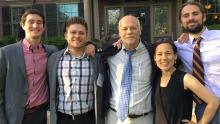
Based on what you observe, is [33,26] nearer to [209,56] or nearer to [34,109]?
[34,109]

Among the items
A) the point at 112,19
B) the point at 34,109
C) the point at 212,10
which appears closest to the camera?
the point at 34,109

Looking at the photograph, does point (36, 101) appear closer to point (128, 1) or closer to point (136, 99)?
point (136, 99)

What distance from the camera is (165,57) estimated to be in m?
3.88

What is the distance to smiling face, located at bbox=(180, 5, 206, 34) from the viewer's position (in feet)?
13.3

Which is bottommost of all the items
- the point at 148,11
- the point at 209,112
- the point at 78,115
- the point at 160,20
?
the point at 78,115

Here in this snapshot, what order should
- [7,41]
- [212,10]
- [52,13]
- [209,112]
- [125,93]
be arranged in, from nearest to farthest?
[209,112] < [125,93] < [7,41] < [212,10] < [52,13]

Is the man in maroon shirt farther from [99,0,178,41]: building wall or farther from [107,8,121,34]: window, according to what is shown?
[107,8,121,34]: window

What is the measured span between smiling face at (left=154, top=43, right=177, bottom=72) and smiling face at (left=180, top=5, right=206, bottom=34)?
13.2 inches

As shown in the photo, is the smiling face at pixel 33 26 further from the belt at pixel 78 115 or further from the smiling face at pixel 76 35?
the belt at pixel 78 115

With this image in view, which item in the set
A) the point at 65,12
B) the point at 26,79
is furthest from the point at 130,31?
the point at 65,12

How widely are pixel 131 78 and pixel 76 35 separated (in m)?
0.69

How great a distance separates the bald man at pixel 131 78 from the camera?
4.02m

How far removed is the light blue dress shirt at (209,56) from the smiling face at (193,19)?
0.09 metres

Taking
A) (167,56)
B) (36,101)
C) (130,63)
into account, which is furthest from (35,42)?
(167,56)
